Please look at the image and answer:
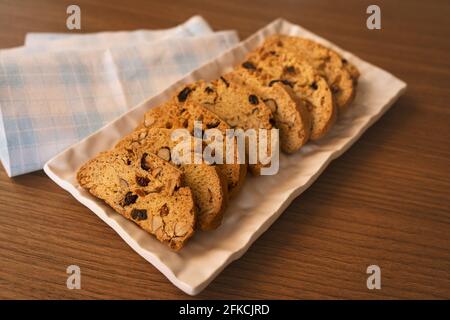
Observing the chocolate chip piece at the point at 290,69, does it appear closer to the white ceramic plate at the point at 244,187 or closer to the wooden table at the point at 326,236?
the white ceramic plate at the point at 244,187

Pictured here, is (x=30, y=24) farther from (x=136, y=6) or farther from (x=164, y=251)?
(x=164, y=251)

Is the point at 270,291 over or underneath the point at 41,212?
underneath

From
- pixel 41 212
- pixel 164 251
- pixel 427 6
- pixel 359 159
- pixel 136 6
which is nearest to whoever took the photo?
pixel 164 251

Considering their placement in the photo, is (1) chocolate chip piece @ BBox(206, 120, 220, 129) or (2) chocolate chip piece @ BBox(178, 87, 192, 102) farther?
(2) chocolate chip piece @ BBox(178, 87, 192, 102)

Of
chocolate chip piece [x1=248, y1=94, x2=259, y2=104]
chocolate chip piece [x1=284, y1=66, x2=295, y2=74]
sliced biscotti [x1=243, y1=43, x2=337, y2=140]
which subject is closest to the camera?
chocolate chip piece [x1=248, y1=94, x2=259, y2=104]

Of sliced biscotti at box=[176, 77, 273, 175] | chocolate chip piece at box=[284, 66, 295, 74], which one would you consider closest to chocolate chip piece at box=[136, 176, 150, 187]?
sliced biscotti at box=[176, 77, 273, 175]

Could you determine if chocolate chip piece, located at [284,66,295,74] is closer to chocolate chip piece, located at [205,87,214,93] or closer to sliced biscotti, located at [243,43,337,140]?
sliced biscotti, located at [243,43,337,140]

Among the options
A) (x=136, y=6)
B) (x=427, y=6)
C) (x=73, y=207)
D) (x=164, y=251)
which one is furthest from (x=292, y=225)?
(x=427, y=6)
